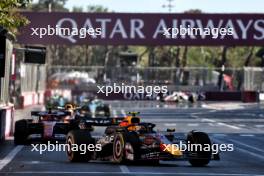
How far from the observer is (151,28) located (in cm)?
4534

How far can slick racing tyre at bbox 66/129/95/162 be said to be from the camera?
21031 millimetres

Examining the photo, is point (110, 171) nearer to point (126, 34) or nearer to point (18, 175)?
point (18, 175)

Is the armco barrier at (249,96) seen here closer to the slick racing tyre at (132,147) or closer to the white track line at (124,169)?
the slick racing tyre at (132,147)

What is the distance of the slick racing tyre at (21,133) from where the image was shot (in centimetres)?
2800

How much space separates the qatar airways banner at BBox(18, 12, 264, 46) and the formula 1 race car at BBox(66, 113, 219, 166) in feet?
76.8

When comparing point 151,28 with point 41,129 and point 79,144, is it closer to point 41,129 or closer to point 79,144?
point 41,129

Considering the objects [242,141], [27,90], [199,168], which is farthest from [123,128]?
[27,90]

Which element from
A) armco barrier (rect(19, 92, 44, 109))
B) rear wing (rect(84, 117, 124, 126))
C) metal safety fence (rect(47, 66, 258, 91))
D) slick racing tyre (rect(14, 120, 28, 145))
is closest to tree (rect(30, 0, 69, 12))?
metal safety fence (rect(47, 66, 258, 91))

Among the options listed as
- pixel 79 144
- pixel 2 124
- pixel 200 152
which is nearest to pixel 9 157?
pixel 79 144

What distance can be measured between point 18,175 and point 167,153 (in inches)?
129

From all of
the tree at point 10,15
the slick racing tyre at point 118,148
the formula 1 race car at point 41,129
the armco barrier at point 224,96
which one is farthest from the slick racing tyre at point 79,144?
the armco barrier at point 224,96

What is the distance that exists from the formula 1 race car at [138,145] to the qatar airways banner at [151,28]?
2342 centimetres

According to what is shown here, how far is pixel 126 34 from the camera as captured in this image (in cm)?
4541

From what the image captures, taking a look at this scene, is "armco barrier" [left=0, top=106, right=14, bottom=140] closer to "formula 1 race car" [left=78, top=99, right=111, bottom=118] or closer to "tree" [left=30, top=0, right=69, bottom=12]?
"formula 1 race car" [left=78, top=99, right=111, bottom=118]
